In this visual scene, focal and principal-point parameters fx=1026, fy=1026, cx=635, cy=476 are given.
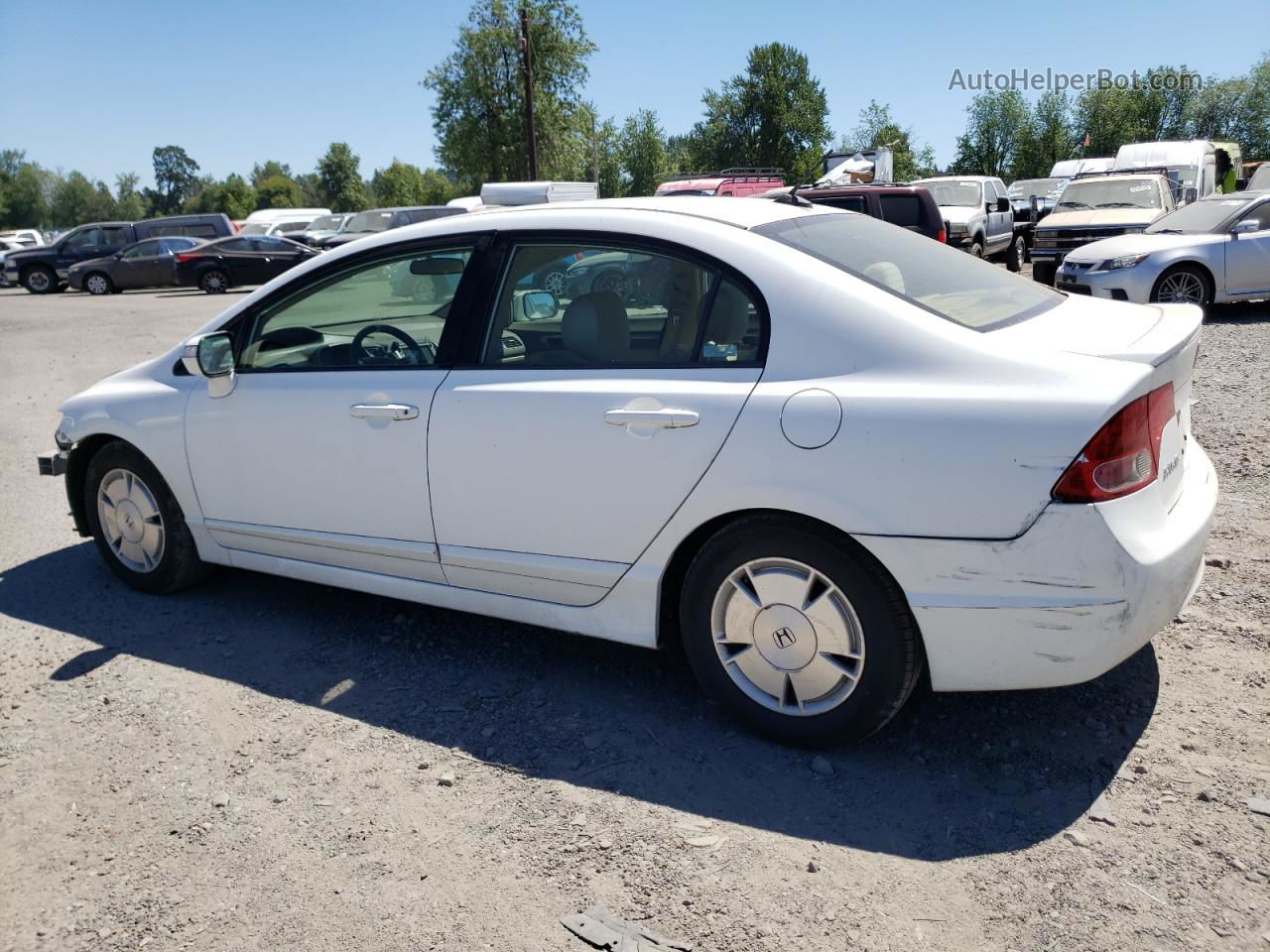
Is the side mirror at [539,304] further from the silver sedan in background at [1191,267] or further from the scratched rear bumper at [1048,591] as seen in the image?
the silver sedan in background at [1191,267]

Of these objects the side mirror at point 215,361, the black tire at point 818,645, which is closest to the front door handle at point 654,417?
the black tire at point 818,645

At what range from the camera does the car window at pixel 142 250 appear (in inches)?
1065

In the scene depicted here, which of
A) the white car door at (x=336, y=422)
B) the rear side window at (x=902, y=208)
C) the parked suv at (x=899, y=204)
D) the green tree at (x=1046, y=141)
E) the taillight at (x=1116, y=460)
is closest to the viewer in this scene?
the taillight at (x=1116, y=460)

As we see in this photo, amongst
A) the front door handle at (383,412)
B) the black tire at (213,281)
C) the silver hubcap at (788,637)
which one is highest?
the black tire at (213,281)

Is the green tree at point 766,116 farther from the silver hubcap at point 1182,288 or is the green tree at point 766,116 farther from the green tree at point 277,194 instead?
the silver hubcap at point 1182,288

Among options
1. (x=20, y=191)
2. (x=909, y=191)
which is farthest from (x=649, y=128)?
(x=20, y=191)

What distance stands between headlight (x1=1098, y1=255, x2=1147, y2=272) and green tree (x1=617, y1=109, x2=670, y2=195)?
60.0 m

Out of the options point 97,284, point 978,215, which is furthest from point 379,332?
point 97,284

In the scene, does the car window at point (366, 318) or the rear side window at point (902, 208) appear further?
the rear side window at point (902, 208)

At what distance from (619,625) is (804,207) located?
1.65m

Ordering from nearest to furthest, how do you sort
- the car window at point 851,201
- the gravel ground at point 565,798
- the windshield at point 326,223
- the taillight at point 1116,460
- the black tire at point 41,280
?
1. the gravel ground at point 565,798
2. the taillight at point 1116,460
3. the car window at point 851,201
4. the black tire at point 41,280
5. the windshield at point 326,223

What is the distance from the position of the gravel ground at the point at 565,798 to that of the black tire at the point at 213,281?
22918 mm

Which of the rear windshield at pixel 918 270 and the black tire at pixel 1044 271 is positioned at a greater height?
the rear windshield at pixel 918 270

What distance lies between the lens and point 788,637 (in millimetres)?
3049
